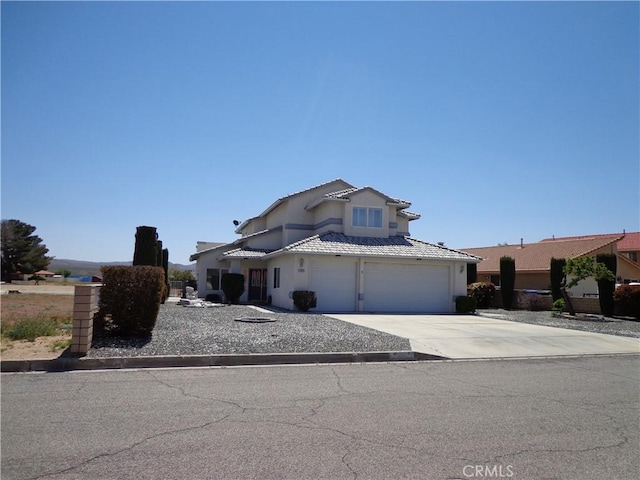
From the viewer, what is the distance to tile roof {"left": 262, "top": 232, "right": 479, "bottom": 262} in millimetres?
23641

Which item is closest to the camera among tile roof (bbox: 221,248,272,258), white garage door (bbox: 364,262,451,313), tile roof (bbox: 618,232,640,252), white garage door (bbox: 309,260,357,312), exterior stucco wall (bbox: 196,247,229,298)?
white garage door (bbox: 309,260,357,312)

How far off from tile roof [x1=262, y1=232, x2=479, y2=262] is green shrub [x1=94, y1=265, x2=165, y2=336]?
36.4ft

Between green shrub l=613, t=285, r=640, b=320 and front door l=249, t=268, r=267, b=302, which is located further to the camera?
front door l=249, t=268, r=267, b=302

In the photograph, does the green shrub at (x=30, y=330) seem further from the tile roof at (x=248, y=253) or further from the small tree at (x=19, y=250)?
the small tree at (x=19, y=250)

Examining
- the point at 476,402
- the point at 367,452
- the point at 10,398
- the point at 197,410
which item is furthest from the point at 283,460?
the point at 10,398

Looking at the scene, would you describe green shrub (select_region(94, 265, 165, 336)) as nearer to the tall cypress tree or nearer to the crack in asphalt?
the crack in asphalt

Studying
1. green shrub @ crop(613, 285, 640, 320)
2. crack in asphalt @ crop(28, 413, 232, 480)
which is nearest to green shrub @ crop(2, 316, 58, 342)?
crack in asphalt @ crop(28, 413, 232, 480)

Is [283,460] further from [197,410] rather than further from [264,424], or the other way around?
[197,410]

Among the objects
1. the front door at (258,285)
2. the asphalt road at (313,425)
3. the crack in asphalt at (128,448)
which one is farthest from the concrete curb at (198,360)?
the front door at (258,285)

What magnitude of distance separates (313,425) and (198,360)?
189 inches

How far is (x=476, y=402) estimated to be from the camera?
7461 mm

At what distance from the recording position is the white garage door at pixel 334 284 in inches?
942

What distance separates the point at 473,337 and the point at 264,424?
1049 cm

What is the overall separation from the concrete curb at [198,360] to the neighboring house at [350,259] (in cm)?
1188
